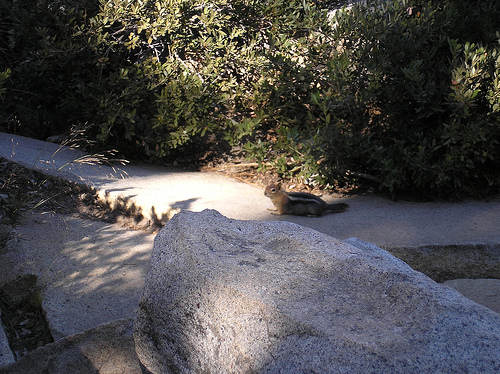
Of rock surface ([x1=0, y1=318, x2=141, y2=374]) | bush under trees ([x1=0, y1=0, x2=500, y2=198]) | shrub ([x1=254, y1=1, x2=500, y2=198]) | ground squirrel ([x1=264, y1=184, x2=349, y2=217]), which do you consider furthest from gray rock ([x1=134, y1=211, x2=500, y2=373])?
bush under trees ([x1=0, y1=0, x2=500, y2=198])

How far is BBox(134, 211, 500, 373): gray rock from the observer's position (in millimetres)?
1511

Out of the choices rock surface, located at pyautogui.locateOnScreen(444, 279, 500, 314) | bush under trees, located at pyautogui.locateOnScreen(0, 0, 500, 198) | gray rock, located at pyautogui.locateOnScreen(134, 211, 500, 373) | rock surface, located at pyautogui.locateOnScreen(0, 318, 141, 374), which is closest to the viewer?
gray rock, located at pyautogui.locateOnScreen(134, 211, 500, 373)

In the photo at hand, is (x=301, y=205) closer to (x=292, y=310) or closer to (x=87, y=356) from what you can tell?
(x=87, y=356)

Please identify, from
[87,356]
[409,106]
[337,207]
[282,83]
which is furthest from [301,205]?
[87,356]

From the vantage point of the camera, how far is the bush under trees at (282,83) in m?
4.76

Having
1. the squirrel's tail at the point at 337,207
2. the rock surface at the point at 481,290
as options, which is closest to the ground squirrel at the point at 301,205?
the squirrel's tail at the point at 337,207

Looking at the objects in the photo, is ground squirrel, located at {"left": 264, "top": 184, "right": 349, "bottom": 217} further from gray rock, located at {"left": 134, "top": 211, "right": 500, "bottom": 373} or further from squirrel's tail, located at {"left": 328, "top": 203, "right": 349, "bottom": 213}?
gray rock, located at {"left": 134, "top": 211, "right": 500, "bottom": 373}

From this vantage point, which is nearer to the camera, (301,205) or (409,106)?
(301,205)

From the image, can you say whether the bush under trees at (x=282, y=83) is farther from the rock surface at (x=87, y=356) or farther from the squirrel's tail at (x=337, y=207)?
the rock surface at (x=87, y=356)

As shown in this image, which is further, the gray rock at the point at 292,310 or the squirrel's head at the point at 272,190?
the squirrel's head at the point at 272,190

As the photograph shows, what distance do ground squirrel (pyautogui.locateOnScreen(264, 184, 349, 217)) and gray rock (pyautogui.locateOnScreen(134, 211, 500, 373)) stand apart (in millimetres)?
2151

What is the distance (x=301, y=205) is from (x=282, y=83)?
1822 millimetres

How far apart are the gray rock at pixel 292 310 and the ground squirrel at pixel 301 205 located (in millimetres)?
2151

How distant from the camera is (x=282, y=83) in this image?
225 inches
